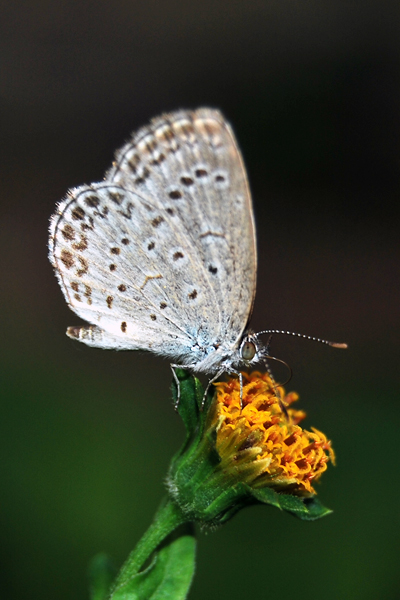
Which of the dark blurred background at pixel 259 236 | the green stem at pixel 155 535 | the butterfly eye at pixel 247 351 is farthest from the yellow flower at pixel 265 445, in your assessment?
the dark blurred background at pixel 259 236

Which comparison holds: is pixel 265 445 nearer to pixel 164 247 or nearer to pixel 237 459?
pixel 237 459

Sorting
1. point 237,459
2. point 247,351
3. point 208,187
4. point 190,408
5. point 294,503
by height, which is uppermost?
point 208,187

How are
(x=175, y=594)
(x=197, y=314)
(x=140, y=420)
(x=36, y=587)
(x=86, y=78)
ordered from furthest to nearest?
(x=86, y=78) → (x=140, y=420) → (x=36, y=587) → (x=197, y=314) → (x=175, y=594)

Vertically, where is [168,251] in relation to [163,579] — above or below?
above

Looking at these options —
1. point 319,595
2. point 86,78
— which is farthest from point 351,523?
point 86,78

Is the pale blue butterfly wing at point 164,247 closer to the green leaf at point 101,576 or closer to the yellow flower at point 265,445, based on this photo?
the yellow flower at point 265,445

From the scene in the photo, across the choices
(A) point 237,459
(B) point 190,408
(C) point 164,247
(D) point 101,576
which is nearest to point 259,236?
(C) point 164,247

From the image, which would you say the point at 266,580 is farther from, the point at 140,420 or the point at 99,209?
the point at 99,209
